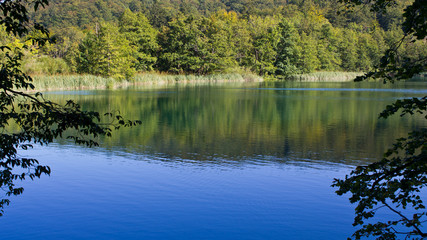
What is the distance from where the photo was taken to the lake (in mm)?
7473

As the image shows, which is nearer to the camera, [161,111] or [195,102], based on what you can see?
[161,111]

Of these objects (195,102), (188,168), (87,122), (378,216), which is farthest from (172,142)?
(195,102)

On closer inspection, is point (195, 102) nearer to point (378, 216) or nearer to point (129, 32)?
point (378, 216)

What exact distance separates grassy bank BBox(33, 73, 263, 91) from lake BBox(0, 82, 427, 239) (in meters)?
20.8

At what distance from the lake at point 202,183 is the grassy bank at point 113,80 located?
68.1 feet

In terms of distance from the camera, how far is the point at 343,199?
28.8 ft

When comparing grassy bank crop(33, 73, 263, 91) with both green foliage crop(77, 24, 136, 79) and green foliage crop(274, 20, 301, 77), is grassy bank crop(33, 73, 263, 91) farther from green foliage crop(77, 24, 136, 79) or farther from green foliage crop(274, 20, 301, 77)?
green foliage crop(274, 20, 301, 77)

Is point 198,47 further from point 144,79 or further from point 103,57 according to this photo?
point 103,57

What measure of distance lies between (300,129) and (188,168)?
7853mm

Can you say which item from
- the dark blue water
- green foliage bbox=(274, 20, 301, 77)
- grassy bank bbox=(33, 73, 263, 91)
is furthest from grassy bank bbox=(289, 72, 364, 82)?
the dark blue water

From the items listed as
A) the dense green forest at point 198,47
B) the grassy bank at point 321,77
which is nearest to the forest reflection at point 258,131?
the dense green forest at point 198,47

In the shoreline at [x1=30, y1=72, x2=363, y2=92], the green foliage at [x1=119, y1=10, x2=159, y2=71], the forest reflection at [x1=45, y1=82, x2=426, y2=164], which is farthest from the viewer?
the green foliage at [x1=119, y1=10, x2=159, y2=71]

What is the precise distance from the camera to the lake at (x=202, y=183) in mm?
7473

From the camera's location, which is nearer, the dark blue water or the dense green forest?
the dark blue water
